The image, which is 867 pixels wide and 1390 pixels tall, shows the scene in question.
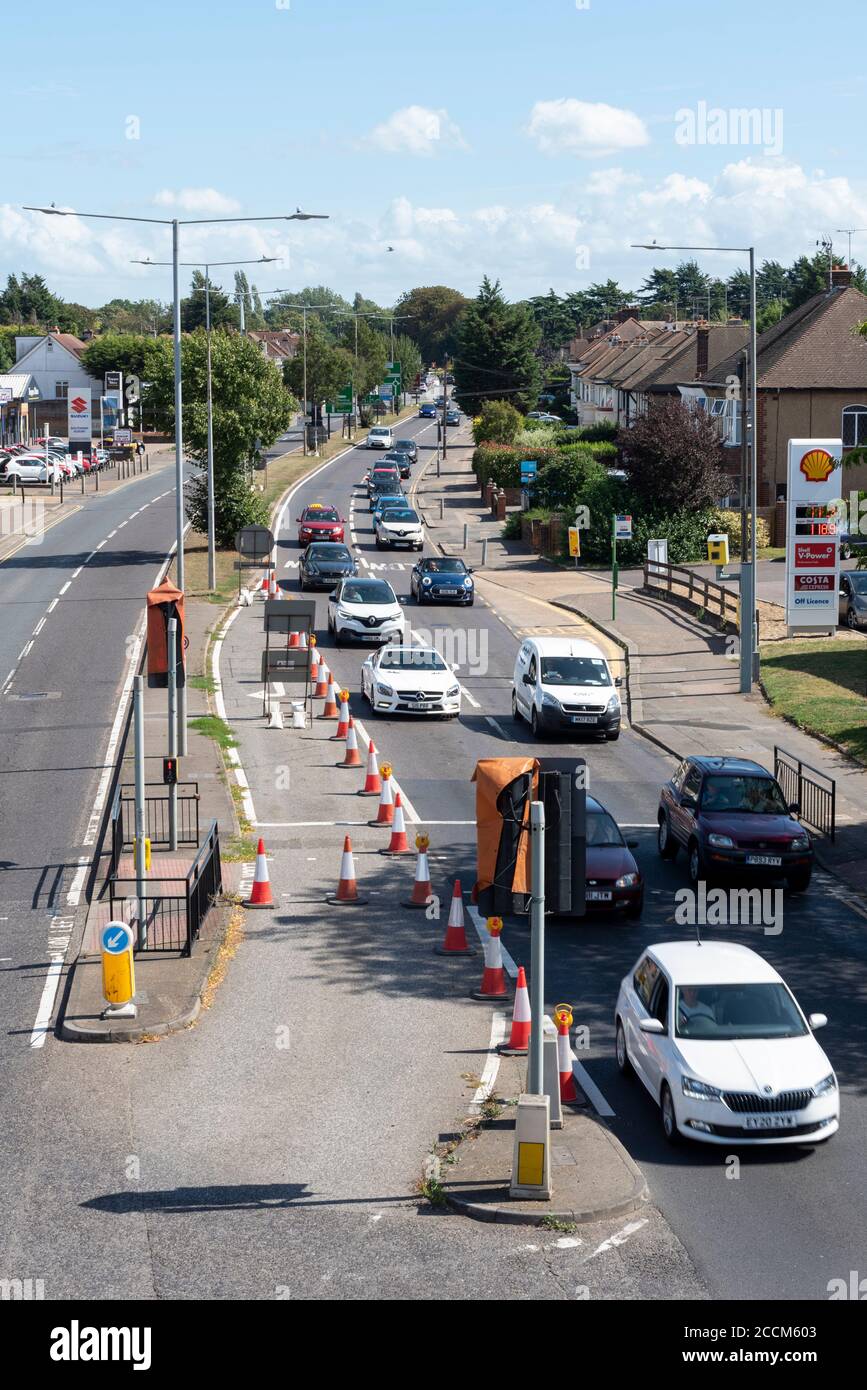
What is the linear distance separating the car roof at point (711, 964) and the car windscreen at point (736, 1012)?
72mm

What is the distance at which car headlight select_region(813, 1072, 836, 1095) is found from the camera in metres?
12.4

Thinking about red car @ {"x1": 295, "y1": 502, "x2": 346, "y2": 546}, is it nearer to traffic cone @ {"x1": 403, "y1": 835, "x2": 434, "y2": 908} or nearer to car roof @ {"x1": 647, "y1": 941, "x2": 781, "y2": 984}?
traffic cone @ {"x1": 403, "y1": 835, "x2": 434, "y2": 908}

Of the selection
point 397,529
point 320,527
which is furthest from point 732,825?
point 397,529

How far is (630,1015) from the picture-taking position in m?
14.0

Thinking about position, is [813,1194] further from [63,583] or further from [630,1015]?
[63,583]

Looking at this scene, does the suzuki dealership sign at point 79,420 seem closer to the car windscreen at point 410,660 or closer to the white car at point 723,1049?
the car windscreen at point 410,660

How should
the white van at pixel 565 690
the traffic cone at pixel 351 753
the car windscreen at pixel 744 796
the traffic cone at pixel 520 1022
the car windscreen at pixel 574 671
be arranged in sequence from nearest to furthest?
the traffic cone at pixel 520 1022
the car windscreen at pixel 744 796
the traffic cone at pixel 351 753
the white van at pixel 565 690
the car windscreen at pixel 574 671

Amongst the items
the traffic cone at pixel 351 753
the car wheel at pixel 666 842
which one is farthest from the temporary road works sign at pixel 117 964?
the traffic cone at pixel 351 753

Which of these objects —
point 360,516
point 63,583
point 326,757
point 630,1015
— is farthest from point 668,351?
point 630,1015

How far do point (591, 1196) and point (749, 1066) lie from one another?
190 cm

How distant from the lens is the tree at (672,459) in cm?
5528

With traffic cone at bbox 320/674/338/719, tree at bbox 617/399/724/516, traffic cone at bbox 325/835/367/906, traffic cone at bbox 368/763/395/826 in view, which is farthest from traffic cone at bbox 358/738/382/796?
tree at bbox 617/399/724/516

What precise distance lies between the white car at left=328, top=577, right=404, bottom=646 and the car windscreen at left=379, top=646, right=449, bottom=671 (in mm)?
5726

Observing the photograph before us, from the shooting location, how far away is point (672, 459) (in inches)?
2185
